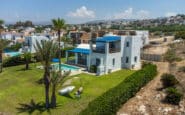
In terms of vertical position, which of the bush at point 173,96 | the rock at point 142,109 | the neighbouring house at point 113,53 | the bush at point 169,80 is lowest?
the rock at point 142,109

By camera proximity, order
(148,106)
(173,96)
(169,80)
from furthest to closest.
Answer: (169,80), (173,96), (148,106)

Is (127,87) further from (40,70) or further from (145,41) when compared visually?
(145,41)

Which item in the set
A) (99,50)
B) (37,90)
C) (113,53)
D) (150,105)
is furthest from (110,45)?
(150,105)

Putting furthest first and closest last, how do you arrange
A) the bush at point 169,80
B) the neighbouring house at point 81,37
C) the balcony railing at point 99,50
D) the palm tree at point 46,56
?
the neighbouring house at point 81,37 → the balcony railing at point 99,50 → the bush at point 169,80 → the palm tree at point 46,56

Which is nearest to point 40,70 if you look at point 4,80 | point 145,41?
point 4,80

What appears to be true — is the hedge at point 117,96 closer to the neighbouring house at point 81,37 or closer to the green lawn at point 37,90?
the green lawn at point 37,90

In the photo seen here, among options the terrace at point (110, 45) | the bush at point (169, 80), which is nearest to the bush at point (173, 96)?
the bush at point (169, 80)

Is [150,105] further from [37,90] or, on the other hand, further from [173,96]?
[37,90]
